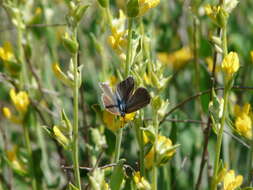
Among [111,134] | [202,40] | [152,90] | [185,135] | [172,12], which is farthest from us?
[172,12]

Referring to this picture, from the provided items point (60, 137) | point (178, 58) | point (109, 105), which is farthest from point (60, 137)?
point (178, 58)

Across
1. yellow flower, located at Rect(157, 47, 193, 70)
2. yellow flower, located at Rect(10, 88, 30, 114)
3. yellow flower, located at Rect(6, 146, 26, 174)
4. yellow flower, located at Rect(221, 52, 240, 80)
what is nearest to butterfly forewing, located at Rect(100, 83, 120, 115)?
yellow flower, located at Rect(221, 52, 240, 80)

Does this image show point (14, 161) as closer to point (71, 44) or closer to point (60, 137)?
point (60, 137)

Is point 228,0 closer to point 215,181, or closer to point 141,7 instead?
point 141,7

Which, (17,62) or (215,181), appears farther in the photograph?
(17,62)

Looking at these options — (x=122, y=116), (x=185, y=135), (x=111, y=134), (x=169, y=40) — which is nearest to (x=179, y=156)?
(x=185, y=135)

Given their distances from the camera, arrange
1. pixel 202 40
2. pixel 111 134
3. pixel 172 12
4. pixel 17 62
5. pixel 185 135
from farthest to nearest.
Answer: pixel 172 12, pixel 202 40, pixel 185 135, pixel 17 62, pixel 111 134

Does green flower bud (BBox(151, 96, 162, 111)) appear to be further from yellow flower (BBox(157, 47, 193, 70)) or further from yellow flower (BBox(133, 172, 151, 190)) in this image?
yellow flower (BBox(157, 47, 193, 70))

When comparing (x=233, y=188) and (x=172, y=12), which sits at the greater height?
(x=172, y=12)
